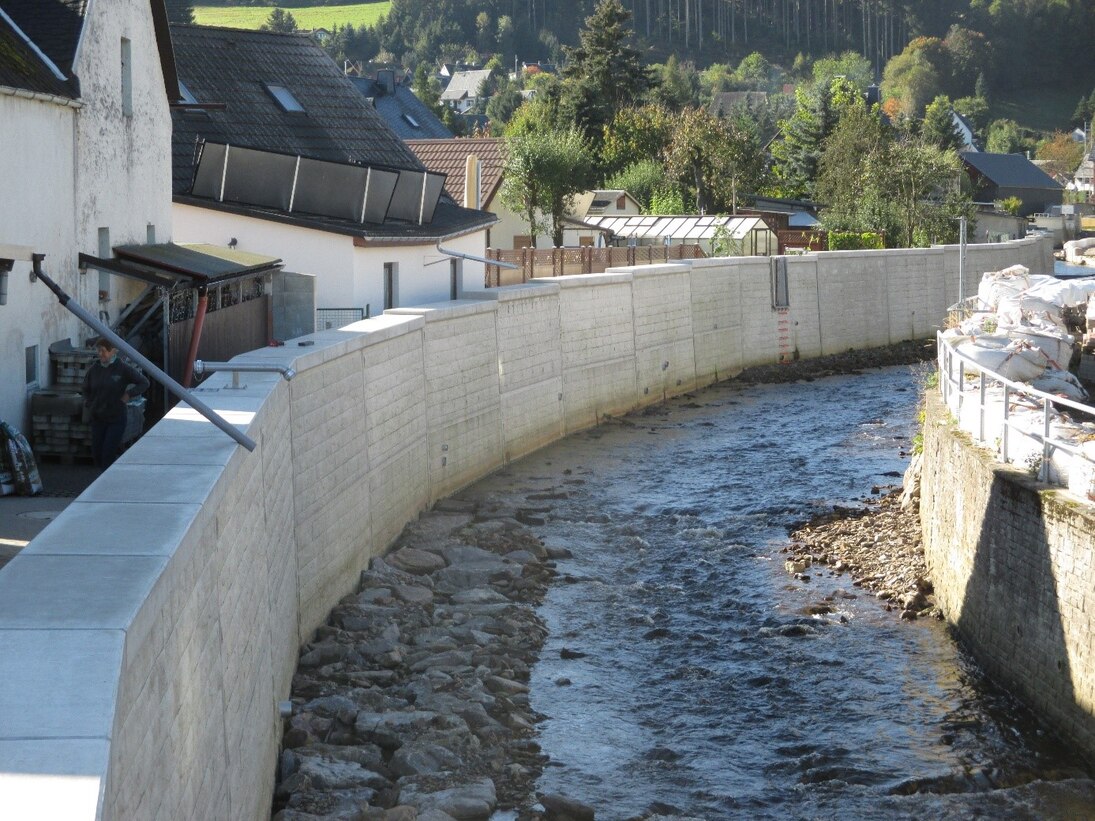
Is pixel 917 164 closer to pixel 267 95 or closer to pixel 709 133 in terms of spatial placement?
pixel 709 133

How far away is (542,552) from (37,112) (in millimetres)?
8226

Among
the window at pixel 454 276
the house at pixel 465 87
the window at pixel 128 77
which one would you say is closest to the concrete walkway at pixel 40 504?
the window at pixel 128 77

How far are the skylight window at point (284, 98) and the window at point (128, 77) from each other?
1276 cm

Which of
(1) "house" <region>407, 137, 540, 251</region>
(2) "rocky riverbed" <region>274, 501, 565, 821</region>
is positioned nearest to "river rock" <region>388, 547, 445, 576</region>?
(2) "rocky riverbed" <region>274, 501, 565, 821</region>

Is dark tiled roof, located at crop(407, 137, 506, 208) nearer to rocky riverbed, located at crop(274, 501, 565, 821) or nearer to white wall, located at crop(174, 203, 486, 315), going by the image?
white wall, located at crop(174, 203, 486, 315)

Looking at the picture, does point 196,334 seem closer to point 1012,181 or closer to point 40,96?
point 40,96

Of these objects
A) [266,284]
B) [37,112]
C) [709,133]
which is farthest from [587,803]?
[709,133]

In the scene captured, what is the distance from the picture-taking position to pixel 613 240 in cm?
5841

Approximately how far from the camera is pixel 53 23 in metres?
19.7

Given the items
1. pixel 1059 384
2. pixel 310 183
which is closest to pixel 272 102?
pixel 310 183

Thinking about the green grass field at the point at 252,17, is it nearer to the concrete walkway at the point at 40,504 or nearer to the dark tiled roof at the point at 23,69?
the dark tiled roof at the point at 23,69

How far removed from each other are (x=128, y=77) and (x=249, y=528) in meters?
14.5

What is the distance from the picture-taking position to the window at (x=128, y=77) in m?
22.1

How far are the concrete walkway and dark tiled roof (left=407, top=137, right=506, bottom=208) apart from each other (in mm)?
33295
